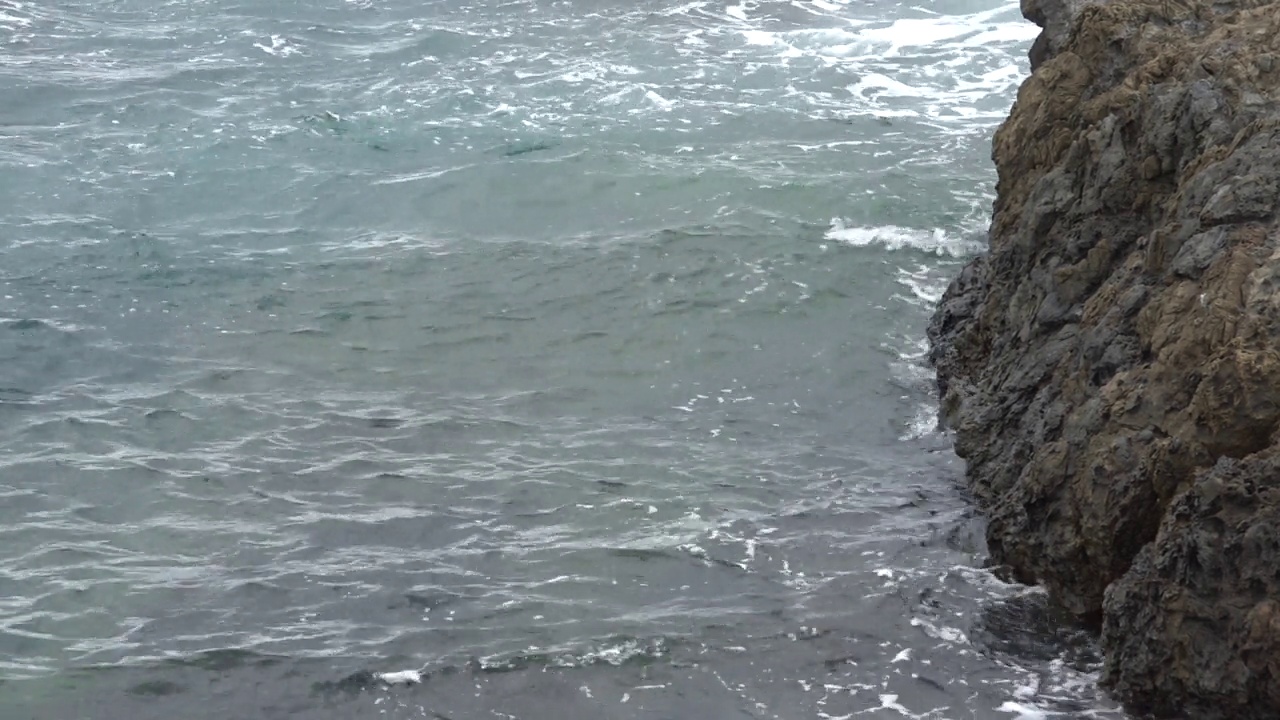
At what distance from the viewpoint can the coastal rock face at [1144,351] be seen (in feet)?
27.3

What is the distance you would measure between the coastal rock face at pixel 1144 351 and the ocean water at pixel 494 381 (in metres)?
0.62

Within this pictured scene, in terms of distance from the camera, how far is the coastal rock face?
8336mm

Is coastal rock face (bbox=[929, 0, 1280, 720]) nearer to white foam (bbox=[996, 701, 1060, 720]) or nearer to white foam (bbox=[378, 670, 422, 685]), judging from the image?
white foam (bbox=[996, 701, 1060, 720])

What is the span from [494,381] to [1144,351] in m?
6.79

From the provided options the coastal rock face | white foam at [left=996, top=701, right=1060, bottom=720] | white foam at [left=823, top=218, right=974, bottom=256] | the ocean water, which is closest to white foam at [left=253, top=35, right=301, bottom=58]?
the ocean water

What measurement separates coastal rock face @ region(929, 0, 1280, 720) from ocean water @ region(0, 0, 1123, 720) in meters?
0.62

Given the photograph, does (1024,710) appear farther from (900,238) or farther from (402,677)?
(900,238)

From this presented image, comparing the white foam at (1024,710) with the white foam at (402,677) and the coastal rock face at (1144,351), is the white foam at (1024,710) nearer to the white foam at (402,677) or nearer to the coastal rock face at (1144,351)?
the coastal rock face at (1144,351)

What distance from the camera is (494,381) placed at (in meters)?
14.4

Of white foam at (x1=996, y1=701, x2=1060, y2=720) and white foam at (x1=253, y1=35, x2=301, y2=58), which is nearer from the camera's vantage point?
white foam at (x1=996, y1=701, x2=1060, y2=720)

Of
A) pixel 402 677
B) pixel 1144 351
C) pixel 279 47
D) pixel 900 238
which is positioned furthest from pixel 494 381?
pixel 279 47

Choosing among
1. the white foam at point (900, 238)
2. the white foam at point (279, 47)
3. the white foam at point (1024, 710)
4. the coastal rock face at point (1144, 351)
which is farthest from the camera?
the white foam at point (279, 47)

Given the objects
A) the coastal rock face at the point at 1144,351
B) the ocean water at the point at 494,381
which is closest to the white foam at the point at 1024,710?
the ocean water at the point at 494,381

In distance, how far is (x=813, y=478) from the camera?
12.4m
